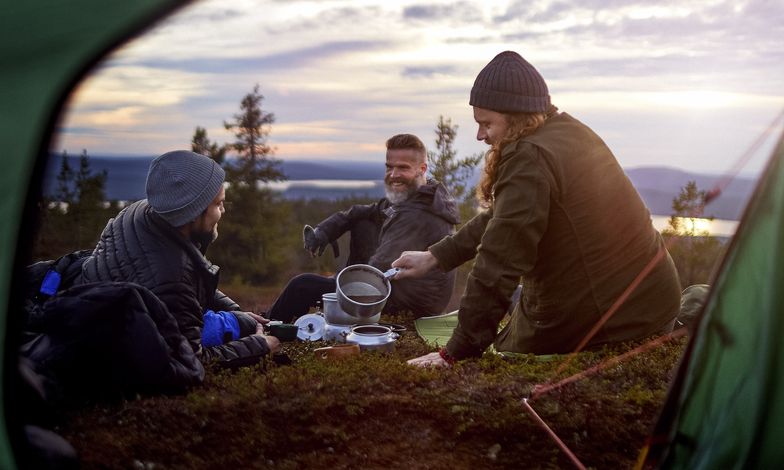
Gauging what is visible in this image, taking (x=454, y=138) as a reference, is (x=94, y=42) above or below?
above

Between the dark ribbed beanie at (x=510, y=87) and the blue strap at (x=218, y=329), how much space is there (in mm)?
1348

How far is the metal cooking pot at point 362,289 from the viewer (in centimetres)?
360

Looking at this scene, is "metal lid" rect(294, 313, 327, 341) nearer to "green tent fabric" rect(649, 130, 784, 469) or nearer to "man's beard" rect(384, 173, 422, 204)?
"man's beard" rect(384, 173, 422, 204)

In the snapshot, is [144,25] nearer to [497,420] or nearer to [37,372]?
[37,372]

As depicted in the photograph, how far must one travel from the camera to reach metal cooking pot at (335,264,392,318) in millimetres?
3600

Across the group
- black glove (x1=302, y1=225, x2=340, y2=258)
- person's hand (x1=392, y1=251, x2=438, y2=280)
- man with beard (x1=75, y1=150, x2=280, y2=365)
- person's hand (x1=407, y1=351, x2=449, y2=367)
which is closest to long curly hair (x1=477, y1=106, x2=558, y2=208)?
person's hand (x1=392, y1=251, x2=438, y2=280)

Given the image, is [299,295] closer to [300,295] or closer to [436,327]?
[300,295]

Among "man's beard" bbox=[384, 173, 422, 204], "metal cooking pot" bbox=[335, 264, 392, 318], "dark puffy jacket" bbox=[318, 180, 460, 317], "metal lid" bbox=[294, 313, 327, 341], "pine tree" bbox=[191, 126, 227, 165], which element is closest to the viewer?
"pine tree" bbox=[191, 126, 227, 165]

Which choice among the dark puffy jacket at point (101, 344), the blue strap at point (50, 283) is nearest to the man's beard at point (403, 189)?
the blue strap at point (50, 283)

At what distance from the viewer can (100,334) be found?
226 centimetres

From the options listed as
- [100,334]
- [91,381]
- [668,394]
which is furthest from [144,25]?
[668,394]

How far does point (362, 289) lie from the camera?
3.77 meters

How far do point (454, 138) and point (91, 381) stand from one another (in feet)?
8.71

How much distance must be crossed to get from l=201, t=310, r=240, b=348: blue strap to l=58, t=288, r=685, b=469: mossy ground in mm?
471
